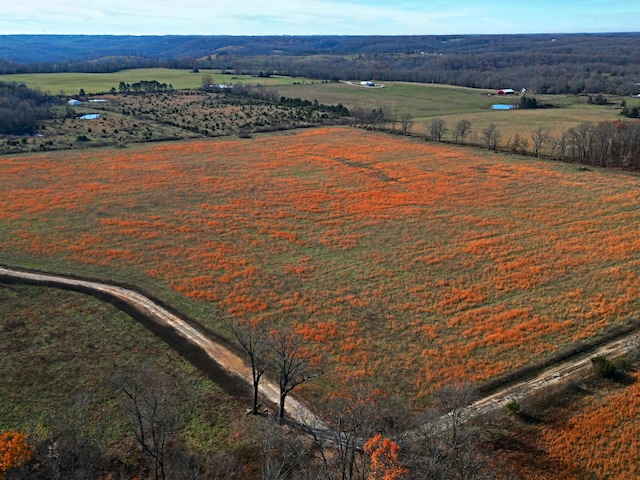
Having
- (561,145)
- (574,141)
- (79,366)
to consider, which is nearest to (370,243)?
(79,366)

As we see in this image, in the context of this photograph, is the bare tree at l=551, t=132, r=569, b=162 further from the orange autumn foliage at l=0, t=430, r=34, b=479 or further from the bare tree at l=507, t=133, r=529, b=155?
the orange autumn foliage at l=0, t=430, r=34, b=479

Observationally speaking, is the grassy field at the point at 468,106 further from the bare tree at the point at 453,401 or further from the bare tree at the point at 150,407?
the bare tree at the point at 150,407

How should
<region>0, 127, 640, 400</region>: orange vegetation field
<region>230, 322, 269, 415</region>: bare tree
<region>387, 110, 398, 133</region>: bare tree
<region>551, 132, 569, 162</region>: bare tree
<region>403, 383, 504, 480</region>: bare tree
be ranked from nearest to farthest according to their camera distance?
<region>403, 383, 504, 480</region>: bare tree → <region>230, 322, 269, 415</region>: bare tree → <region>0, 127, 640, 400</region>: orange vegetation field → <region>551, 132, 569, 162</region>: bare tree → <region>387, 110, 398, 133</region>: bare tree

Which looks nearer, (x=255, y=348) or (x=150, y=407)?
(x=150, y=407)

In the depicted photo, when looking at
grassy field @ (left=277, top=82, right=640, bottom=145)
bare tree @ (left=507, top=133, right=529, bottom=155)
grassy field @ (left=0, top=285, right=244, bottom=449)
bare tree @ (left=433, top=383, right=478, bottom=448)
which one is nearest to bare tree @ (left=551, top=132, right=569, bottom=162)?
bare tree @ (left=507, top=133, right=529, bottom=155)

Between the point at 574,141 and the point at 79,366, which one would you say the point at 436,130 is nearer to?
the point at 574,141
